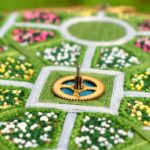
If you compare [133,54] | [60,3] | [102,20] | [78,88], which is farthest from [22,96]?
[60,3]

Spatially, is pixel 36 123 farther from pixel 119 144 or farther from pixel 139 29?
pixel 139 29

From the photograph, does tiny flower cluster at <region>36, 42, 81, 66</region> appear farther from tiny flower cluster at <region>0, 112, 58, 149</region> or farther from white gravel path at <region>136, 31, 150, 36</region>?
tiny flower cluster at <region>0, 112, 58, 149</region>

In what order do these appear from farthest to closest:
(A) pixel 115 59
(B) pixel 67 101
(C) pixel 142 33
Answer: (C) pixel 142 33 < (A) pixel 115 59 < (B) pixel 67 101

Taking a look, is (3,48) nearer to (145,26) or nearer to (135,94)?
(135,94)

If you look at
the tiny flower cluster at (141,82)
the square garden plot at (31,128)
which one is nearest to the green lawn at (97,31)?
the tiny flower cluster at (141,82)

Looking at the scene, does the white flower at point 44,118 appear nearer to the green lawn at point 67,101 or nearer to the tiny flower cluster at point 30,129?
the tiny flower cluster at point 30,129

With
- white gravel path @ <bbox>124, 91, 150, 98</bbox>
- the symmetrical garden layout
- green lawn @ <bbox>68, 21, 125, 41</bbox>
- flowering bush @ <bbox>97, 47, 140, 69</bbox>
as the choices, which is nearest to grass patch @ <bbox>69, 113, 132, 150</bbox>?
the symmetrical garden layout
